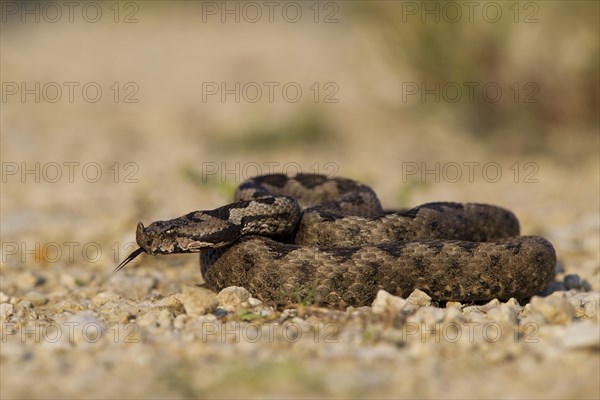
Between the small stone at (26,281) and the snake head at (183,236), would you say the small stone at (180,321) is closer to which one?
the snake head at (183,236)

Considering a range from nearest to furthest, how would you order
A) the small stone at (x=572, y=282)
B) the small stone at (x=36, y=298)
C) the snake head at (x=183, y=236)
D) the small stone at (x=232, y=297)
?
the small stone at (x=232, y=297) < the snake head at (x=183, y=236) < the small stone at (x=36, y=298) < the small stone at (x=572, y=282)

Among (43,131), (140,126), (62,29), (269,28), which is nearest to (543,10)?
(140,126)

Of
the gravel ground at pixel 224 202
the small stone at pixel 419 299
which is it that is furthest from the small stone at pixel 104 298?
the small stone at pixel 419 299

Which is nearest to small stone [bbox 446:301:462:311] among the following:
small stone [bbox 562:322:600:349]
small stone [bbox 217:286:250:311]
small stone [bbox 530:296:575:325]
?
small stone [bbox 530:296:575:325]

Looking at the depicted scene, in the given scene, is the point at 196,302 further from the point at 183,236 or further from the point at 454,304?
the point at 454,304

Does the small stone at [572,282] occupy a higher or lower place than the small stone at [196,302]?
higher

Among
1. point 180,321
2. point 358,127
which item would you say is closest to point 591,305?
point 180,321
